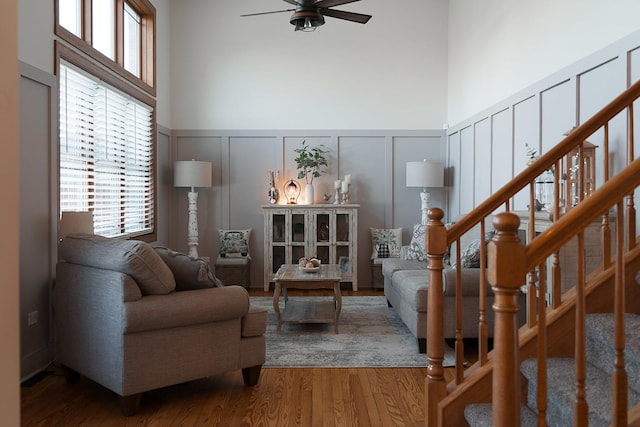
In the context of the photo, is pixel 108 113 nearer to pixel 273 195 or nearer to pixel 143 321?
pixel 273 195

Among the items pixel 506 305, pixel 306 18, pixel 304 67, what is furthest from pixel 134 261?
pixel 304 67

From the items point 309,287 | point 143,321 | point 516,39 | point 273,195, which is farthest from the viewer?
point 273,195

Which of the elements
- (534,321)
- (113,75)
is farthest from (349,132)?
(534,321)

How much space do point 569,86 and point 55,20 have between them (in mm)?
3891

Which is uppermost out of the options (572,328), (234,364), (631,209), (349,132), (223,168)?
(349,132)

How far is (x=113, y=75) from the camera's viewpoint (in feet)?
16.4

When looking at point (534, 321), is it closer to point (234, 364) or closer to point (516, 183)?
point (516, 183)

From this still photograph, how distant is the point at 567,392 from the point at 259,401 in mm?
1801

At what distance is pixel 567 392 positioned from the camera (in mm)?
1962

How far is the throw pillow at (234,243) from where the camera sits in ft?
22.3

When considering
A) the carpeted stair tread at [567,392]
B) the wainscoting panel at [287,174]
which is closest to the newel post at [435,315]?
the carpeted stair tread at [567,392]

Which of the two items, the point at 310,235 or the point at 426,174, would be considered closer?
the point at 426,174

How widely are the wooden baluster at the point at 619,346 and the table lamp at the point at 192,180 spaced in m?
5.50

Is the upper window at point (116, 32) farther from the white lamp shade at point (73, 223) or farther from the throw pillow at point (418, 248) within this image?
the throw pillow at point (418, 248)
